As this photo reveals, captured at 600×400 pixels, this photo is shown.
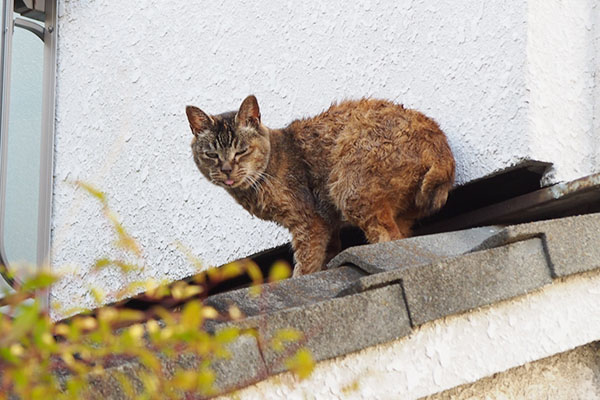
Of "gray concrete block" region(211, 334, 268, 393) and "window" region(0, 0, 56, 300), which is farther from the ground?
"window" region(0, 0, 56, 300)

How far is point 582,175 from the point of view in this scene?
9.38 ft

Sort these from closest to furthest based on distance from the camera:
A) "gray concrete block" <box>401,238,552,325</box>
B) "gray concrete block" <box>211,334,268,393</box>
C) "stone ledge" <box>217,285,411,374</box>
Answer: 1. "gray concrete block" <box>211,334,268,393</box>
2. "stone ledge" <box>217,285,411,374</box>
3. "gray concrete block" <box>401,238,552,325</box>

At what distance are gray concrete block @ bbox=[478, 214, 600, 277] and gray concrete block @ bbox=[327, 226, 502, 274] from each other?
173mm

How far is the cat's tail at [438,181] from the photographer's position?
2836 mm

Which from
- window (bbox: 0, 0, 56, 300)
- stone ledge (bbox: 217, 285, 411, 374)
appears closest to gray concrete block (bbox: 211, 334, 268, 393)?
stone ledge (bbox: 217, 285, 411, 374)

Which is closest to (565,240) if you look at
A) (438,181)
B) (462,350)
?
(462,350)

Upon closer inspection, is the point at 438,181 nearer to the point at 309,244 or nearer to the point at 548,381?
the point at 309,244

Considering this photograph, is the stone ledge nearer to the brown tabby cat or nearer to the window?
the brown tabby cat

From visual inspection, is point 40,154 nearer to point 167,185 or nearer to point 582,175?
point 167,185

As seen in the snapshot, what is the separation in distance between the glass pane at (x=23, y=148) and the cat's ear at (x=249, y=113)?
83.1 inches

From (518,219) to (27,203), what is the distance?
329 cm

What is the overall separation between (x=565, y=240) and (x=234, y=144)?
5.86 ft

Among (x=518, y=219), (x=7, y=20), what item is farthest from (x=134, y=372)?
(x=7, y=20)

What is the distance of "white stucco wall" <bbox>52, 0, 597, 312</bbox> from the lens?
292 centimetres
